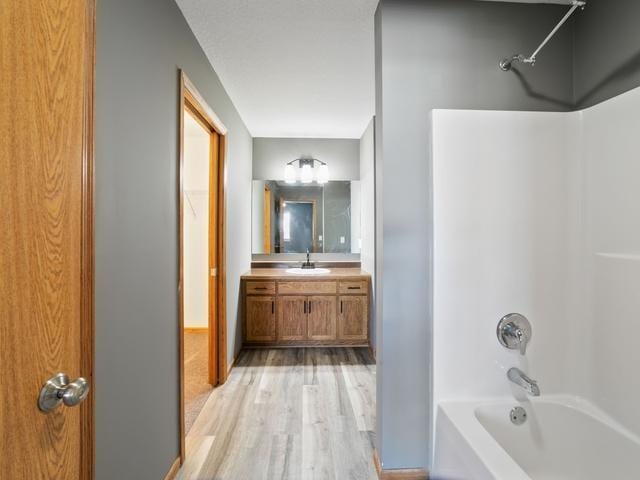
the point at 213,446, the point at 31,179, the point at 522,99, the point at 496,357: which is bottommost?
the point at 213,446

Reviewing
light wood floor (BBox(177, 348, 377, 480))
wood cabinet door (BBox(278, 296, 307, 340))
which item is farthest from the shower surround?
wood cabinet door (BBox(278, 296, 307, 340))

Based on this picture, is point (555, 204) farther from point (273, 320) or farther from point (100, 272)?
point (273, 320)

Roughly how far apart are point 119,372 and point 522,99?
2.20 m

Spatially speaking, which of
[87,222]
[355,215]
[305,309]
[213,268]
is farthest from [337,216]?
[87,222]

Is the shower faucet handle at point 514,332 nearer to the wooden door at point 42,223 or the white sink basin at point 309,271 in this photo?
the wooden door at point 42,223

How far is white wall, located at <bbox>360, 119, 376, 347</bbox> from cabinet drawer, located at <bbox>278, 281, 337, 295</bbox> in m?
0.51

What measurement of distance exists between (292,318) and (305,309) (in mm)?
169

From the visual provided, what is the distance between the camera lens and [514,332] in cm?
156

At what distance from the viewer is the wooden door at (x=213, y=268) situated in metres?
2.67

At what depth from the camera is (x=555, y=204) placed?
A: 5.30 ft

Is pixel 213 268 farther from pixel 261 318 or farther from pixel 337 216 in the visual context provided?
pixel 337 216

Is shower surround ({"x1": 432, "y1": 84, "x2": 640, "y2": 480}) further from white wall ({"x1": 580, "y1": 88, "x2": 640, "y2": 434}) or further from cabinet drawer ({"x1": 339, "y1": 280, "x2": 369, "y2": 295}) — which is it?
cabinet drawer ({"x1": 339, "y1": 280, "x2": 369, "y2": 295})

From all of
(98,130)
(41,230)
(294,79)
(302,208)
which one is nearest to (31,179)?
(41,230)

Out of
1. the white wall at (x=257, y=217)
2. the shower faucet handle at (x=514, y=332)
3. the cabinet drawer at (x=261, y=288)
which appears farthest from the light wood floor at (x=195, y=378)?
the shower faucet handle at (x=514, y=332)
